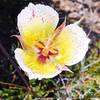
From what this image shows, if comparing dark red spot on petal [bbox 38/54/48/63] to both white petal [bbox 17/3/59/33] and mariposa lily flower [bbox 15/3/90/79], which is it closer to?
mariposa lily flower [bbox 15/3/90/79]

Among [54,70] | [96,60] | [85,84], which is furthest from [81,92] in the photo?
[54,70]

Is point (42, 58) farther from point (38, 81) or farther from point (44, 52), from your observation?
point (38, 81)

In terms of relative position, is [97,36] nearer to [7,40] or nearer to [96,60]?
[96,60]

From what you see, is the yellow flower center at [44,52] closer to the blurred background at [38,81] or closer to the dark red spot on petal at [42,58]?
the dark red spot on petal at [42,58]

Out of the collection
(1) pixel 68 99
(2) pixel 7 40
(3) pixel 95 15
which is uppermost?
(3) pixel 95 15

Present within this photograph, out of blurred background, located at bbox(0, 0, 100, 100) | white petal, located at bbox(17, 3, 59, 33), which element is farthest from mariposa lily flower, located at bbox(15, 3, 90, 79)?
blurred background, located at bbox(0, 0, 100, 100)

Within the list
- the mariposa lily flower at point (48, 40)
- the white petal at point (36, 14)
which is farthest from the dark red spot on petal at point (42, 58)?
the white petal at point (36, 14)

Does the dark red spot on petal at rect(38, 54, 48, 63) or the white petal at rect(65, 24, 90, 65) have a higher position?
the white petal at rect(65, 24, 90, 65)
